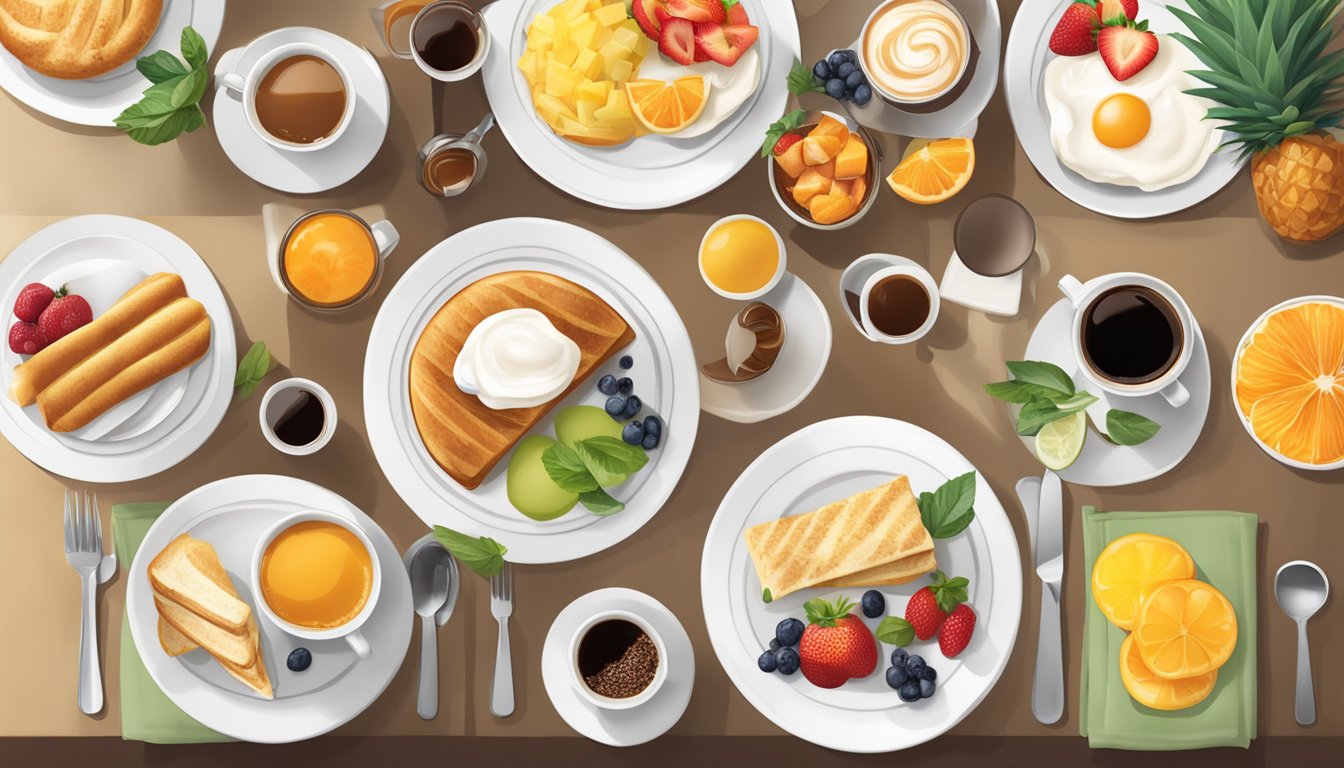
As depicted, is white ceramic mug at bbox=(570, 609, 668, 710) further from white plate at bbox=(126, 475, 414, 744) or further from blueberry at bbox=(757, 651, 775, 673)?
white plate at bbox=(126, 475, 414, 744)

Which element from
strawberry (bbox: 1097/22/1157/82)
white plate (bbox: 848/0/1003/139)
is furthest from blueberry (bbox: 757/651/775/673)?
strawberry (bbox: 1097/22/1157/82)

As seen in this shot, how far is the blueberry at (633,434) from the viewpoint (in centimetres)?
200

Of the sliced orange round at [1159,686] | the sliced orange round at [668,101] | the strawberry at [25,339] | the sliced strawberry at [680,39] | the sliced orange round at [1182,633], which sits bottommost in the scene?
the sliced orange round at [1159,686]

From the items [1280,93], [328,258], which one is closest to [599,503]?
[328,258]

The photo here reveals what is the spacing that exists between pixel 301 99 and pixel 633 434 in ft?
3.19

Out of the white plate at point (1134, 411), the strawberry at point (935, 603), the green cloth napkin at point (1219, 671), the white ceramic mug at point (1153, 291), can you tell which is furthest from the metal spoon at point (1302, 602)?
the strawberry at point (935, 603)

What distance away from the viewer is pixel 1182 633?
6.48ft

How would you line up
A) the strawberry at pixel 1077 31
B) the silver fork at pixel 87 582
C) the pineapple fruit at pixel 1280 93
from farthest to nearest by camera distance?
the silver fork at pixel 87 582, the strawberry at pixel 1077 31, the pineapple fruit at pixel 1280 93

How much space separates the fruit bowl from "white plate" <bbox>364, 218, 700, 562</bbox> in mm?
320

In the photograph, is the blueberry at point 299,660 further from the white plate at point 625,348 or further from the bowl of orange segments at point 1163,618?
the bowl of orange segments at point 1163,618

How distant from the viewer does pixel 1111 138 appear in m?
2.00

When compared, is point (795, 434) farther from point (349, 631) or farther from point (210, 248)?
point (210, 248)

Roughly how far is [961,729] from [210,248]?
1.90 metres

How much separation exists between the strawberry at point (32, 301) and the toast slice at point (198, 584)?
21.6 inches
